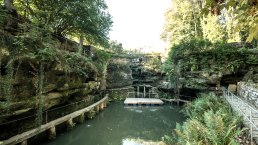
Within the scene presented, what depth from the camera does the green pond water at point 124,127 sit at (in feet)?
32.3

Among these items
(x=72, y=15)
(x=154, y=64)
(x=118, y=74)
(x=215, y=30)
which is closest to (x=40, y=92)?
(x=72, y=15)

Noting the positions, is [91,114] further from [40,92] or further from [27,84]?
[27,84]

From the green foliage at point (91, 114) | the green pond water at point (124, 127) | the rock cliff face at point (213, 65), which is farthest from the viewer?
the rock cliff face at point (213, 65)

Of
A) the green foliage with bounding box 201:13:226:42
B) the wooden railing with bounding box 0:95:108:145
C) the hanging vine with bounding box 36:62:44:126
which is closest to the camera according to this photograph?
the wooden railing with bounding box 0:95:108:145

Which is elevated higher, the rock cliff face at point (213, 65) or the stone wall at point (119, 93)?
the rock cliff face at point (213, 65)

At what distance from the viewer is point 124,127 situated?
41.5ft

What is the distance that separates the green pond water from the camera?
984cm

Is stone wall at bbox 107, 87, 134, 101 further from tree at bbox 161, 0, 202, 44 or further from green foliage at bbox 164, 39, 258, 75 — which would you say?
tree at bbox 161, 0, 202, 44

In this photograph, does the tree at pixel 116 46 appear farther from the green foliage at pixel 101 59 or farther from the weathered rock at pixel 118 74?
the green foliage at pixel 101 59

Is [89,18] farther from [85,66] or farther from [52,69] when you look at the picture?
[52,69]

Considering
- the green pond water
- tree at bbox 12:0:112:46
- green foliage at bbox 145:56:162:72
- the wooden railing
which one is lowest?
the green pond water

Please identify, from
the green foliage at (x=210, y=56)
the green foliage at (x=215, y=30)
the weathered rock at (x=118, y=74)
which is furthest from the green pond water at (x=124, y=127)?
the green foliage at (x=215, y=30)

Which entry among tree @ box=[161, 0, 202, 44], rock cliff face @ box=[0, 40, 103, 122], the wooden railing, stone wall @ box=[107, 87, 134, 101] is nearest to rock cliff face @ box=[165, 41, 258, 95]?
stone wall @ box=[107, 87, 134, 101]

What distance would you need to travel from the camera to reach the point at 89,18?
14758mm
